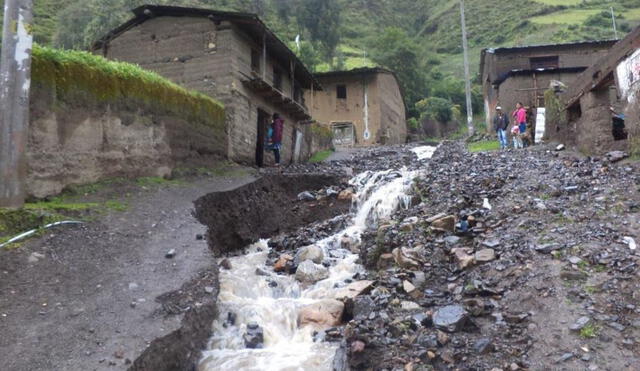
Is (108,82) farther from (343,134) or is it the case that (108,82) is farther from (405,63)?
(405,63)

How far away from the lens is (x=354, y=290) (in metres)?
7.31

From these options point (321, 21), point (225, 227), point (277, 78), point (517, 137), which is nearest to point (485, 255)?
point (225, 227)

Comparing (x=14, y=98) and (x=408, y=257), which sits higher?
(x=14, y=98)

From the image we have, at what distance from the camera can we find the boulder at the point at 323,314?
6.87 m

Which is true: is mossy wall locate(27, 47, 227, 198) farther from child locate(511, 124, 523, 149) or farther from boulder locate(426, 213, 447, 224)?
child locate(511, 124, 523, 149)

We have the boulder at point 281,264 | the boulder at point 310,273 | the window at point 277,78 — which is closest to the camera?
the boulder at point 310,273

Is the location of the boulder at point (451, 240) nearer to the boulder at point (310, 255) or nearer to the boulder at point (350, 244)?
the boulder at point (350, 244)

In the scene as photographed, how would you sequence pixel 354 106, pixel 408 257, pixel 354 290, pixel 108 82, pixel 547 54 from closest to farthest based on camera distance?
1. pixel 354 290
2. pixel 408 257
3. pixel 108 82
4. pixel 547 54
5. pixel 354 106

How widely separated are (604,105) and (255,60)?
11773mm

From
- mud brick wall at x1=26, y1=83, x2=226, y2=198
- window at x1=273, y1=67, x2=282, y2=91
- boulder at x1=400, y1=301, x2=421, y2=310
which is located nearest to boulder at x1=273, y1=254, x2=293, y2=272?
boulder at x1=400, y1=301, x2=421, y2=310

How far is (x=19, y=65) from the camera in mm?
7074

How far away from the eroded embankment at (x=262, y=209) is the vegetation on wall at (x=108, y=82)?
273 centimetres

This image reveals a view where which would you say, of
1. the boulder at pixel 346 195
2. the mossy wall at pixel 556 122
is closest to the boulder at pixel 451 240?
the boulder at pixel 346 195

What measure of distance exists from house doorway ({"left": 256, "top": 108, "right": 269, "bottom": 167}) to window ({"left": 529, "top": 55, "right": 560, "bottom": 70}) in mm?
18028
